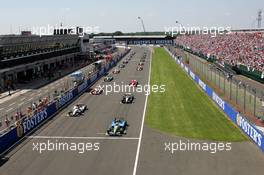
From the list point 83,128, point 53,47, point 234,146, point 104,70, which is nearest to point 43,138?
point 83,128

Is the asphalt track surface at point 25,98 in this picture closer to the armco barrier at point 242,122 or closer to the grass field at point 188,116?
the grass field at point 188,116

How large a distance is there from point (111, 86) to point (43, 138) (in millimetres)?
32541

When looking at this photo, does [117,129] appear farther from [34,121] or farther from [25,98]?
[25,98]

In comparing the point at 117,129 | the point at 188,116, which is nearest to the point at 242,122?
the point at 188,116

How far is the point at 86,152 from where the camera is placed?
2780 cm

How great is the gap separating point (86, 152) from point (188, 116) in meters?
15.2

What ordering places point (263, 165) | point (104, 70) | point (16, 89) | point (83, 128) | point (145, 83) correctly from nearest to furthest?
point (263, 165), point (83, 128), point (16, 89), point (145, 83), point (104, 70)

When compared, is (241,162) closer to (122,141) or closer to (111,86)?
(122,141)

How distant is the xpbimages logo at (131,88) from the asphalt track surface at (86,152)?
11.5m

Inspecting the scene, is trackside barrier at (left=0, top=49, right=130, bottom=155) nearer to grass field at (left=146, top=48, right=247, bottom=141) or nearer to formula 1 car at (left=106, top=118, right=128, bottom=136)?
formula 1 car at (left=106, top=118, right=128, bottom=136)

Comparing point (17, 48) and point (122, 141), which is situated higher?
point (17, 48)

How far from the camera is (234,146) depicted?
29016 mm

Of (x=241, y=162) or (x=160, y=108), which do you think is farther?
(x=160, y=108)

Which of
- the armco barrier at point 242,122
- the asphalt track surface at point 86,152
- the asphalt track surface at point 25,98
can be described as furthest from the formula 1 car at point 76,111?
the armco barrier at point 242,122
